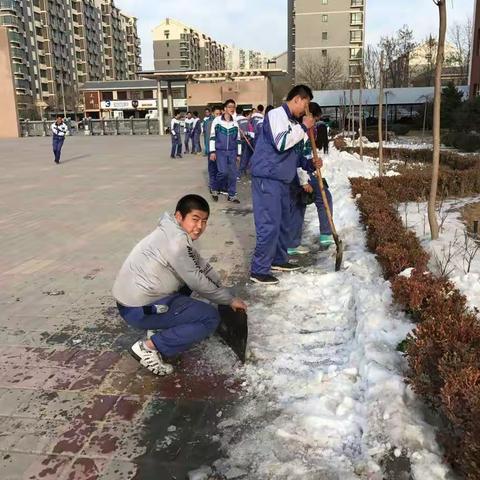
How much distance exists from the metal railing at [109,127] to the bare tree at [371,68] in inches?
630

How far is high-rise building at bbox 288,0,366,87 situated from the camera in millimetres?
68875

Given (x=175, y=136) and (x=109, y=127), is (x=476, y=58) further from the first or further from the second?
(x=109, y=127)

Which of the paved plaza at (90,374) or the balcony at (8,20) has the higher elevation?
the balcony at (8,20)

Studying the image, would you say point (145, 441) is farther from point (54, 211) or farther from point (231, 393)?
point (54, 211)

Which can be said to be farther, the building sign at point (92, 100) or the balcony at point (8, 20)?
the building sign at point (92, 100)

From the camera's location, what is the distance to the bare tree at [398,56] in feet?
129

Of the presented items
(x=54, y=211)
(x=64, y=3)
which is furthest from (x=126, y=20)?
(x=54, y=211)

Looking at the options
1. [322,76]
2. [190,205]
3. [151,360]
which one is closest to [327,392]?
[151,360]

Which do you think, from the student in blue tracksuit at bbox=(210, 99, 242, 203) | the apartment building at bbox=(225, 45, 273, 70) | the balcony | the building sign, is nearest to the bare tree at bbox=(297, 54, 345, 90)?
the building sign

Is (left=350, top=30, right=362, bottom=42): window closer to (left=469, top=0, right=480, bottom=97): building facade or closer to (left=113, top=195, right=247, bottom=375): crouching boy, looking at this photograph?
(left=469, top=0, right=480, bottom=97): building facade

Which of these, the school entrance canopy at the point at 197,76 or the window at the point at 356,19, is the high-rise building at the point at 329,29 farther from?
the school entrance canopy at the point at 197,76

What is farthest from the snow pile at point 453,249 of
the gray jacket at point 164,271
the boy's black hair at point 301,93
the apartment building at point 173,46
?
the apartment building at point 173,46

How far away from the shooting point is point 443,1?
4.91 metres

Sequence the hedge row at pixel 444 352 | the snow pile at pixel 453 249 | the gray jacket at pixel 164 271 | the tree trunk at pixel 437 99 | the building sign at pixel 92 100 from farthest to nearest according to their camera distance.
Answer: the building sign at pixel 92 100
the tree trunk at pixel 437 99
the snow pile at pixel 453 249
the gray jacket at pixel 164 271
the hedge row at pixel 444 352
